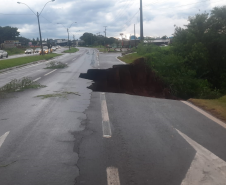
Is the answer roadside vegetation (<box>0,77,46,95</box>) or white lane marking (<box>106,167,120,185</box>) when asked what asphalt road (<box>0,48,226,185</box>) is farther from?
roadside vegetation (<box>0,77,46,95</box>)

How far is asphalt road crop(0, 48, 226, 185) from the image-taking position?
15.6ft

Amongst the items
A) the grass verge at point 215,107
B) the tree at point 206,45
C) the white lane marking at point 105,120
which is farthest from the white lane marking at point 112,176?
the tree at point 206,45

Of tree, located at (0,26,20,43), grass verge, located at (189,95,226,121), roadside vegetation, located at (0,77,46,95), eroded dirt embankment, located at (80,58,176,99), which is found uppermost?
tree, located at (0,26,20,43)

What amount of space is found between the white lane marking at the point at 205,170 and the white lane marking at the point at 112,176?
3.41 feet

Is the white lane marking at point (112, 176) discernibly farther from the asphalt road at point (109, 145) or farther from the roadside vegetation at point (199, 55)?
the roadside vegetation at point (199, 55)

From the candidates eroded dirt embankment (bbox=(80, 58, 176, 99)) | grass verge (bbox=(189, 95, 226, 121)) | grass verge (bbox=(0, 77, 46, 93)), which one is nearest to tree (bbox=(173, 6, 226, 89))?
eroded dirt embankment (bbox=(80, 58, 176, 99))

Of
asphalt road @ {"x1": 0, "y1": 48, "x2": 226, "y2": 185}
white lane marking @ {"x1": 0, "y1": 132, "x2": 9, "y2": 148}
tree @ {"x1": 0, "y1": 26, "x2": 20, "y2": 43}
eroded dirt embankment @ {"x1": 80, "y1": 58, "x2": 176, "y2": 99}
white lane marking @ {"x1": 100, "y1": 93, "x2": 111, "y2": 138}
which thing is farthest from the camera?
→ tree @ {"x1": 0, "y1": 26, "x2": 20, "y2": 43}

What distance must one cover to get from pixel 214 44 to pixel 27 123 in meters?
19.5

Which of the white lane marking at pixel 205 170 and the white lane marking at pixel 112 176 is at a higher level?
the white lane marking at pixel 112 176

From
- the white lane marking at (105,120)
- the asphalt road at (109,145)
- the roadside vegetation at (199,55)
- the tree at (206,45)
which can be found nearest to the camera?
the asphalt road at (109,145)

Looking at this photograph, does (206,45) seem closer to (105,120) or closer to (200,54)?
(200,54)

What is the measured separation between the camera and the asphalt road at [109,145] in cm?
477

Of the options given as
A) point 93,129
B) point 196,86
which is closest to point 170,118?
point 93,129

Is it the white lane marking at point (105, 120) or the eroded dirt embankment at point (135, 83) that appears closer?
the white lane marking at point (105, 120)
